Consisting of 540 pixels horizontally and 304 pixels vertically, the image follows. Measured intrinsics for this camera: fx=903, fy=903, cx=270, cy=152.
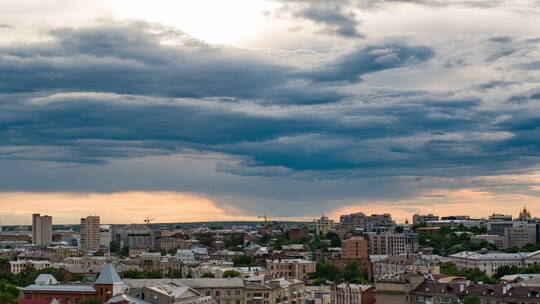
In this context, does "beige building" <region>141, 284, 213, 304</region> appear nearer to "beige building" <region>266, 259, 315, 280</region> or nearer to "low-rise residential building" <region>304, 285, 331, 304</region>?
"low-rise residential building" <region>304, 285, 331, 304</region>

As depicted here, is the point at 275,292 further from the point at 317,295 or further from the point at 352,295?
the point at 317,295

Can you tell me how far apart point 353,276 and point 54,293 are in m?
95.1

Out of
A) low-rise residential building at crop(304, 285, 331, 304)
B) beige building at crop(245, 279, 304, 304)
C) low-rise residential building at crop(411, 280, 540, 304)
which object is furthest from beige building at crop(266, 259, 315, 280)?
low-rise residential building at crop(411, 280, 540, 304)

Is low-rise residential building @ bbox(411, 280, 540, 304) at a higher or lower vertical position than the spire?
lower

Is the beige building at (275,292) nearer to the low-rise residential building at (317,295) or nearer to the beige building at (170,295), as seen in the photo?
the low-rise residential building at (317,295)

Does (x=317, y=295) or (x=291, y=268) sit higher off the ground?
(x=291, y=268)

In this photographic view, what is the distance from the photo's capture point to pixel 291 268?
192 metres

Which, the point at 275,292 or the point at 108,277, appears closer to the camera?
the point at 108,277

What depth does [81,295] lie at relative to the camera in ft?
338

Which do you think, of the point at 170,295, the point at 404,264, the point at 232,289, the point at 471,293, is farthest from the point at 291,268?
the point at 170,295

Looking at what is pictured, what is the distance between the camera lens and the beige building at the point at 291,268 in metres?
188

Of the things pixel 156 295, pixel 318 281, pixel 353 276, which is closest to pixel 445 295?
pixel 156 295

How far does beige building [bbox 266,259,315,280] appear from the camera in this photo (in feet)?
616

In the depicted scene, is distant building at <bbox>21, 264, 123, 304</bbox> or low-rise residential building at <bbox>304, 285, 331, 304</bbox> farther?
low-rise residential building at <bbox>304, 285, 331, 304</bbox>
